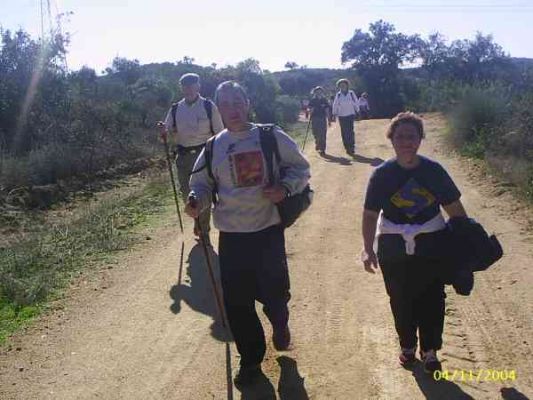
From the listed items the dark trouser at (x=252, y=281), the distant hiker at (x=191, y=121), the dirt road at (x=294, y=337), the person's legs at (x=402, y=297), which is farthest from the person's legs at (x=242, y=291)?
the distant hiker at (x=191, y=121)

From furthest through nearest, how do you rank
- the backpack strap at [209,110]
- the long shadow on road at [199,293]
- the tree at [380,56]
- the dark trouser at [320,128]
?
the tree at [380,56], the dark trouser at [320,128], the backpack strap at [209,110], the long shadow on road at [199,293]

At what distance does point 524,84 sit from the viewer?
19.1m

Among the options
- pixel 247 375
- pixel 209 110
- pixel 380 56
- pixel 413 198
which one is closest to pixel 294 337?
pixel 247 375

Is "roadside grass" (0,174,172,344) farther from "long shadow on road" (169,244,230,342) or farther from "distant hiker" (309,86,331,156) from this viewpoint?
"distant hiker" (309,86,331,156)

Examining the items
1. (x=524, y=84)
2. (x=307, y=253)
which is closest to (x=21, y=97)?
(x=307, y=253)

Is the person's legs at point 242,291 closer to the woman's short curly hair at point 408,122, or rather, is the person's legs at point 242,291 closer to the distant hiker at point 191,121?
the woman's short curly hair at point 408,122

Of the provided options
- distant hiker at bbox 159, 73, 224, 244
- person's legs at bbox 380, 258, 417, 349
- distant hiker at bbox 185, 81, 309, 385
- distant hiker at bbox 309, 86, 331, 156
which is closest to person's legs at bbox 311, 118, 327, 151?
distant hiker at bbox 309, 86, 331, 156

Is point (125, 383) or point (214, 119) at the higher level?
point (214, 119)

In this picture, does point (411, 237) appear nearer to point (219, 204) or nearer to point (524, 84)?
point (219, 204)

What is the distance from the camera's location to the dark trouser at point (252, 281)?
374 cm

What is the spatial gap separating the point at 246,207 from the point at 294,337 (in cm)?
135

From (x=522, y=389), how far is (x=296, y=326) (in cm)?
179

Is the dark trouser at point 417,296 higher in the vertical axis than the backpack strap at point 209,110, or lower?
lower

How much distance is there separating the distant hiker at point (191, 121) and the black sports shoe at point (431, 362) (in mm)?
3403
